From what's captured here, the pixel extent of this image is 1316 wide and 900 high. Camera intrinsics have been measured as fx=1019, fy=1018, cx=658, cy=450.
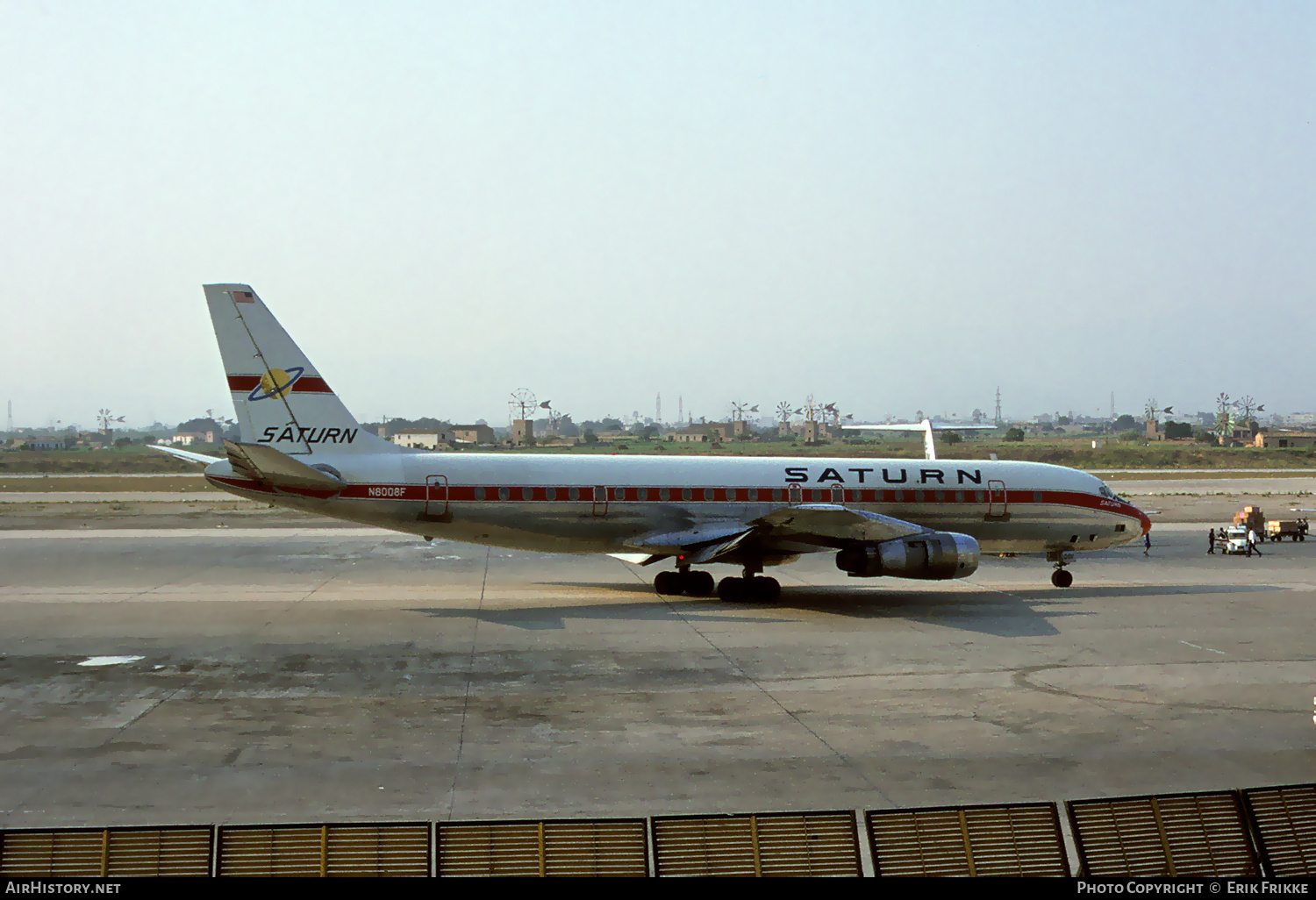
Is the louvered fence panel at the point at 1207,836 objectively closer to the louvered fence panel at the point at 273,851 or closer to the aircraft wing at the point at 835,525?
the louvered fence panel at the point at 273,851

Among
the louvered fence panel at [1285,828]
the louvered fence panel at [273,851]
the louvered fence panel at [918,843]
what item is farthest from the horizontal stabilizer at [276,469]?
the louvered fence panel at [1285,828]

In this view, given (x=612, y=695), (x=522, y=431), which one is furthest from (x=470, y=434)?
(x=612, y=695)

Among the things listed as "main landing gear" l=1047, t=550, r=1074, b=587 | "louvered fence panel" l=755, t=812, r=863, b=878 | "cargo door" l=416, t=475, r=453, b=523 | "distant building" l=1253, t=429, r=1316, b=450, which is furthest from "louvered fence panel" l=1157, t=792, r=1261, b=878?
"distant building" l=1253, t=429, r=1316, b=450

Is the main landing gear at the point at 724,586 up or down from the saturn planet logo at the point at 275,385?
down

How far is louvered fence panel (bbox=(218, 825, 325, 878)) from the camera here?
286 inches

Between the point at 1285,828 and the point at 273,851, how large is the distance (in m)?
7.78

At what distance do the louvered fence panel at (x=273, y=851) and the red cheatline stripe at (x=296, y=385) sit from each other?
17956mm

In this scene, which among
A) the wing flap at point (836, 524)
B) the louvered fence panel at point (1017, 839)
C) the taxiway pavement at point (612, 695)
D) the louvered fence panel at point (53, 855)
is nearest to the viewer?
the louvered fence panel at point (53, 855)

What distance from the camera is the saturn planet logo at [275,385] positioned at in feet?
78.0

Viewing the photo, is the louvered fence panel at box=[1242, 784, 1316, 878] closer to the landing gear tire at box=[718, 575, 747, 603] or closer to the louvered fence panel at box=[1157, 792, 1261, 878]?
the louvered fence panel at box=[1157, 792, 1261, 878]

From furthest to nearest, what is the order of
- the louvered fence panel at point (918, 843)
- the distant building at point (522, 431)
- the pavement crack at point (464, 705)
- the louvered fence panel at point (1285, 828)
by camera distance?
the distant building at point (522, 431)
the pavement crack at point (464, 705)
the louvered fence panel at point (1285, 828)
the louvered fence panel at point (918, 843)
